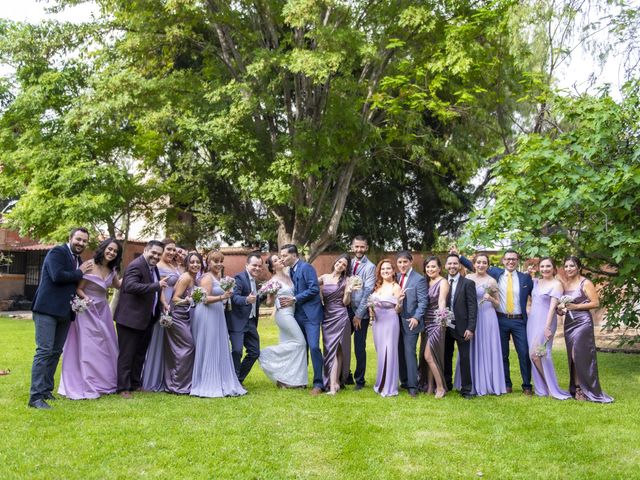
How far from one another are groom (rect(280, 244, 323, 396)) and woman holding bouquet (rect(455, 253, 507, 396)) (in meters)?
2.01

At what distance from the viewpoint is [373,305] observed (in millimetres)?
9445

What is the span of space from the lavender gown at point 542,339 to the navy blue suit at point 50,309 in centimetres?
576

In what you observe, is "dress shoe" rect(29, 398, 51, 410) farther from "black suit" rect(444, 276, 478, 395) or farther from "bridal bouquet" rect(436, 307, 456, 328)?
"black suit" rect(444, 276, 478, 395)

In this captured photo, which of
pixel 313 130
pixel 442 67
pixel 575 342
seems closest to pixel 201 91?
pixel 313 130

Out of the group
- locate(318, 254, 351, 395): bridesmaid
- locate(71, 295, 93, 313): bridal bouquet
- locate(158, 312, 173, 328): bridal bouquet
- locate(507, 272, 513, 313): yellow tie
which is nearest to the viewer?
locate(71, 295, 93, 313): bridal bouquet

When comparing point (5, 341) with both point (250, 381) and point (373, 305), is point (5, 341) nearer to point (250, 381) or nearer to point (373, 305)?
point (250, 381)

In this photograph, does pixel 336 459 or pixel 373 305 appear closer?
pixel 336 459

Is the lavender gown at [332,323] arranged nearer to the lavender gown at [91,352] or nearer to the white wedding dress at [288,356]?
the white wedding dress at [288,356]

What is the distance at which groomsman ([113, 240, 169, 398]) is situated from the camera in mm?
8711

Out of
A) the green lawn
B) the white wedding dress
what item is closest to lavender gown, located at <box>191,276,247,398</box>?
the green lawn

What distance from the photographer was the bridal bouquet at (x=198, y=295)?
29.2 feet

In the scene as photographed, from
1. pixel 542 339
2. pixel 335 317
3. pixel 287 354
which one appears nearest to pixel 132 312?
pixel 287 354

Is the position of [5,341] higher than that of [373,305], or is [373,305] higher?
[373,305]

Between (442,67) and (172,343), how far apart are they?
11.6m
